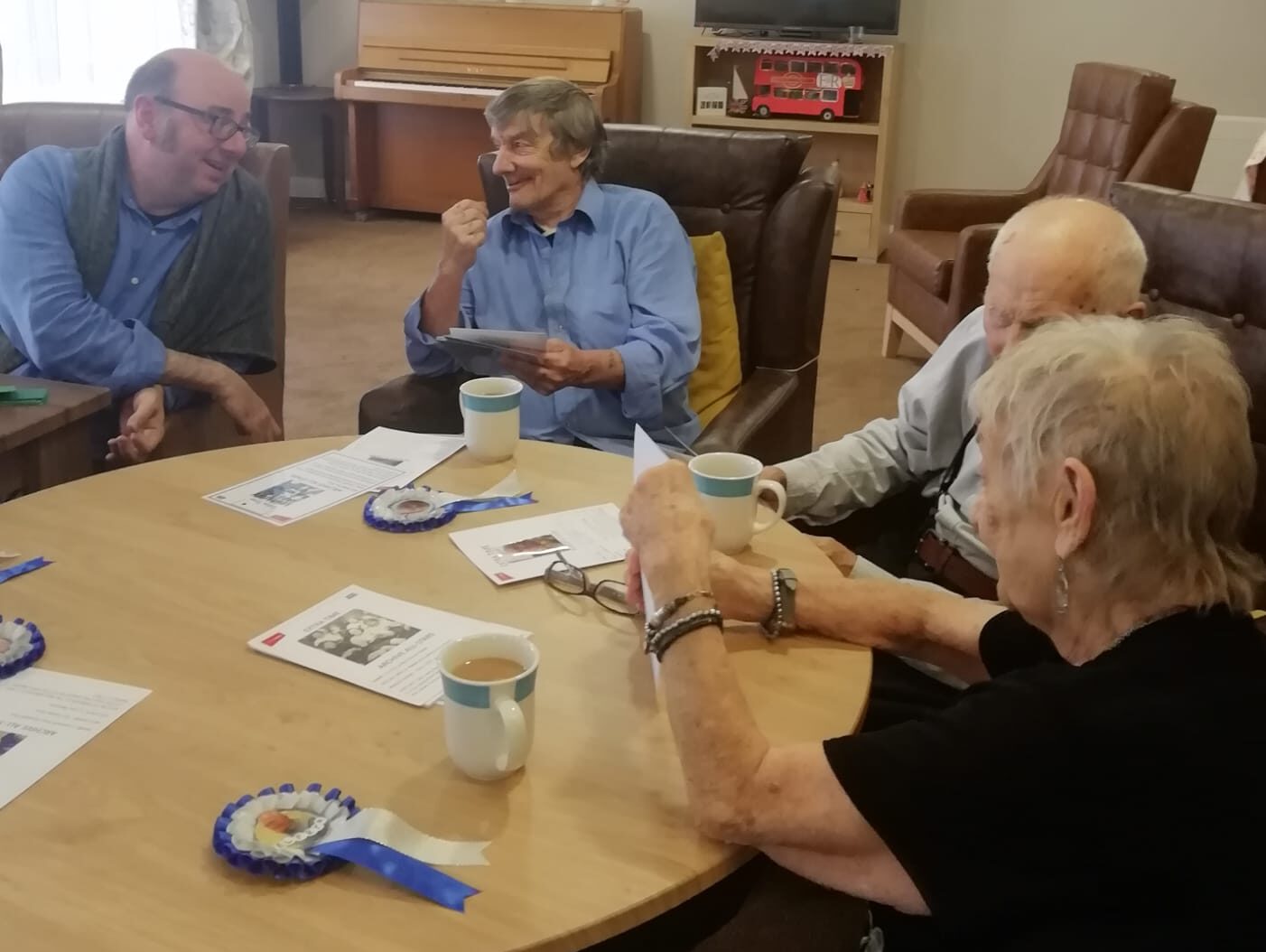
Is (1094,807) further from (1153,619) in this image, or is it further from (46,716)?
(46,716)

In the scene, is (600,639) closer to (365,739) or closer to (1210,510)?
(365,739)

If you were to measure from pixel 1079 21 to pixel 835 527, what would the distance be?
440cm

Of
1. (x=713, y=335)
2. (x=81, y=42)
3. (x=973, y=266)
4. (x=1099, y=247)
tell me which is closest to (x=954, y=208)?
(x=973, y=266)

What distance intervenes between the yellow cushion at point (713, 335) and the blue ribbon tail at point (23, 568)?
4.36 ft

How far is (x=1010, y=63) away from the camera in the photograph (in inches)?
219

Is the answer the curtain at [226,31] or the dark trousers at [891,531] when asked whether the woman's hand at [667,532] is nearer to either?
the dark trousers at [891,531]

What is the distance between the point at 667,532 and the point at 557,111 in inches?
52.7

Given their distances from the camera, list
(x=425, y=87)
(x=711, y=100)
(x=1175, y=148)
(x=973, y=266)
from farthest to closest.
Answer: (x=425, y=87) < (x=711, y=100) < (x=1175, y=148) < (x=973, y=266)

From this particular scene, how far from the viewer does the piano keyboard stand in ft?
18.7

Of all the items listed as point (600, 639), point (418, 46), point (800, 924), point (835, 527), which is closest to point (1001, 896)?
point (600, 639)

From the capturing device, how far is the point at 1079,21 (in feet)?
17.8

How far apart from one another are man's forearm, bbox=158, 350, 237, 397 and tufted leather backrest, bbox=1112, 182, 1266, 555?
1.67 meters

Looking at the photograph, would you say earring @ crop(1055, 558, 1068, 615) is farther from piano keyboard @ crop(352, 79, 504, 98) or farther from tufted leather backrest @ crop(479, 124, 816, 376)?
piano keyboard @ crop(352, 79, 504, 98)

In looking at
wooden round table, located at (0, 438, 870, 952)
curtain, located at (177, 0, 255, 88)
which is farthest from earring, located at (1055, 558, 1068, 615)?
curtain, located at (177, 0, 255, 88)
